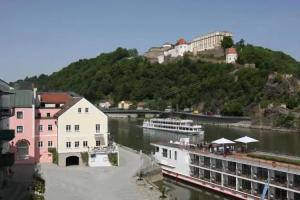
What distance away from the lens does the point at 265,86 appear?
477ft

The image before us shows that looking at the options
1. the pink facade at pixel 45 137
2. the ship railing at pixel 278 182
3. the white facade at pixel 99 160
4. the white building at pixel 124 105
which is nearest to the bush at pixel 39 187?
the white facade at pixel 99 160

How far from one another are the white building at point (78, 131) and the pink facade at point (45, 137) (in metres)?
0.91

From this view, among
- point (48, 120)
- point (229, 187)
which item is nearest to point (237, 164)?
point (229, 187)

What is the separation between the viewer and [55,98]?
5419cm

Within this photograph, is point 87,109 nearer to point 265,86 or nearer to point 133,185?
point 133,185

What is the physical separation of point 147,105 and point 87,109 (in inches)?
5320

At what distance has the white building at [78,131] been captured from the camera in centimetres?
4916

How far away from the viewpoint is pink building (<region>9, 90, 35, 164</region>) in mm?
48156

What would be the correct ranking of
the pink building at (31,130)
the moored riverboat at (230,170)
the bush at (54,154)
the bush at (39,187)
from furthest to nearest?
the bush at (54,154)
the pink building at (31,130)
the bush at (39,187)
the moored riverboat at (230,170)

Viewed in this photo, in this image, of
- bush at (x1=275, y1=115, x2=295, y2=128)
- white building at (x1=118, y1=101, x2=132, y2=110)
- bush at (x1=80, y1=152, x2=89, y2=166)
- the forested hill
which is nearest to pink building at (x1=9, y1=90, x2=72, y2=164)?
bush at (x1=80, y1=152, x2=89, y2=166)

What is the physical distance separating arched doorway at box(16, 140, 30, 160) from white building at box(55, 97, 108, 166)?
3415mm

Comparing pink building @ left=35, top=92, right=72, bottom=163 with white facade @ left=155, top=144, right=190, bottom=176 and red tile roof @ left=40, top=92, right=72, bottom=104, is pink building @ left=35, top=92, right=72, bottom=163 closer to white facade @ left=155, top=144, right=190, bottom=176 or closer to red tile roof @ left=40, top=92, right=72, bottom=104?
red tile roof @ left=40, top=92, right=72, bottom=104

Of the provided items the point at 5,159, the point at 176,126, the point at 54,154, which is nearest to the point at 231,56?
the point at 176,126

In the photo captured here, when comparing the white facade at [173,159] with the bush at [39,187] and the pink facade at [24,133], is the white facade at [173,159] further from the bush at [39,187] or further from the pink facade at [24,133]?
the bush at [39,187]
